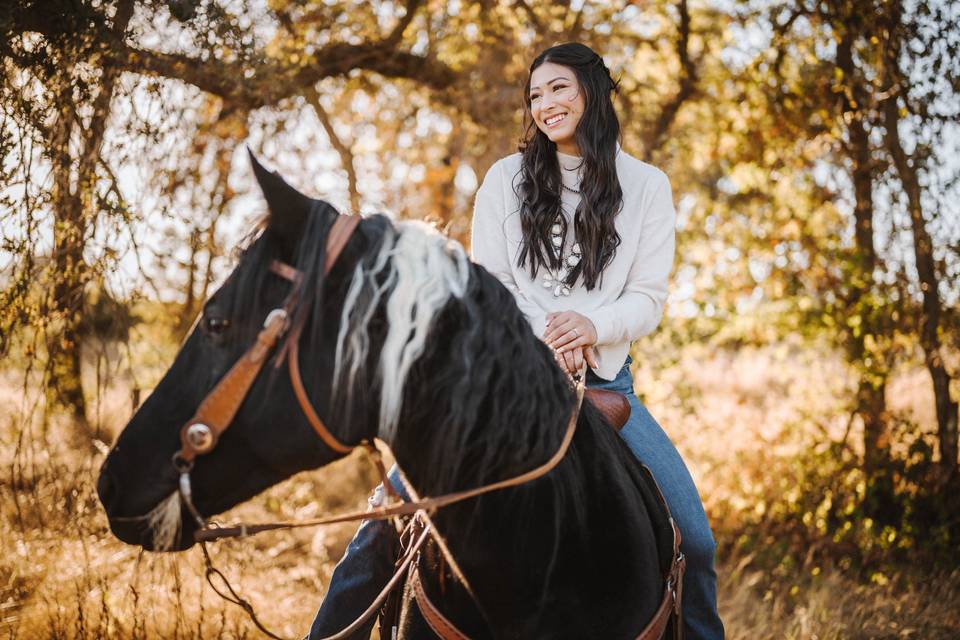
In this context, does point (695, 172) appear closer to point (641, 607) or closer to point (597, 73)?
point (597, 73)

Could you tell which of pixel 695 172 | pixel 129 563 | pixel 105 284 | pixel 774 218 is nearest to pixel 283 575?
pixel 129 563

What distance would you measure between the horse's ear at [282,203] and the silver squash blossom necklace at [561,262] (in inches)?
48.2

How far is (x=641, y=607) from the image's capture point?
75.1 inches

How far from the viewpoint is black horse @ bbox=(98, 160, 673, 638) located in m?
1.51

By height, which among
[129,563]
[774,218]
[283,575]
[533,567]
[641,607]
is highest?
[774,218]

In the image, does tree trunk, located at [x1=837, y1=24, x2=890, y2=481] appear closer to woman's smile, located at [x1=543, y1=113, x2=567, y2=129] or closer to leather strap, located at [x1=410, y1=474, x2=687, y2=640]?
woman's smile, located at [x1=543, y1=113, x2=567, y2=129]

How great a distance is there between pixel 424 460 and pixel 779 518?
5.79m

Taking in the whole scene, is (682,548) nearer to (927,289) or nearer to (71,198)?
(71,198)

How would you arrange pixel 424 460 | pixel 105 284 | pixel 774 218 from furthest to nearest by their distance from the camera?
pixel 774 218, pixel 105 284, pixel 424 460

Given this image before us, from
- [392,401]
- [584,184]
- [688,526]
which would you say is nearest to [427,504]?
[392,401]

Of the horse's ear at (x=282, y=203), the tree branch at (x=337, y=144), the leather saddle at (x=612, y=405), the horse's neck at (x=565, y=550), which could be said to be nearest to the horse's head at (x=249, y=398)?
the horse's ear at (x=282, y=203)

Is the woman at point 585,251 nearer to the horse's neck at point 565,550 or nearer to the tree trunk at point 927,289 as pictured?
the horse's neck at point 565,550

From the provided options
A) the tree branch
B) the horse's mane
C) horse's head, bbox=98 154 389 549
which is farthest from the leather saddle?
the tree branch

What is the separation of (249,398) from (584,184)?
1.56 m
